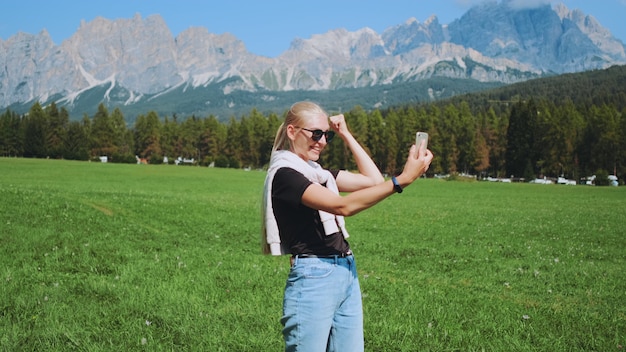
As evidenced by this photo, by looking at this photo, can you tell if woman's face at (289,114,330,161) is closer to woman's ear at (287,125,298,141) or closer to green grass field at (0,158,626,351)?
woman's ear at (287,125,298,141)

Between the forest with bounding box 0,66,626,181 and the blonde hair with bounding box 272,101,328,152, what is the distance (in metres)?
106

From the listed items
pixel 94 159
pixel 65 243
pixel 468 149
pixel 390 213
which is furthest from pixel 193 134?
pixel 65 243

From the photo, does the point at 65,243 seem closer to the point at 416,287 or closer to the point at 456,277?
the point at 416,287

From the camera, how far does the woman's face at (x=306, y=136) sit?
4.62 metres

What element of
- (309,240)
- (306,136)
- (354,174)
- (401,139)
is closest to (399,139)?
(401,139)

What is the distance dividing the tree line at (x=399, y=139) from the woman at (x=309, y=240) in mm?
100120

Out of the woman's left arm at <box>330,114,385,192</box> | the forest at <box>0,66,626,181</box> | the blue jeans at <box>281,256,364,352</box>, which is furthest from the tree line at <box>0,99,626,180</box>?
the blue jeans at <box>281,256,364,352</box>

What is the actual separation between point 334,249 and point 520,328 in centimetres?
538

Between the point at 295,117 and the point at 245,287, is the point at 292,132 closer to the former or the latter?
the point at 295,117

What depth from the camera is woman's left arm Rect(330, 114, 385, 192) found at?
5055 millimetres

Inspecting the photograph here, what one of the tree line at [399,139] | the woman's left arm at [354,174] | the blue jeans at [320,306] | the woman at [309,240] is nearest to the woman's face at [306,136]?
the woman at [309,240]

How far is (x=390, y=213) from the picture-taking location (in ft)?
100.0

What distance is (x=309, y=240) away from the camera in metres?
4.40

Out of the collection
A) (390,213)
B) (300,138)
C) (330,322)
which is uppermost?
(300,138)
